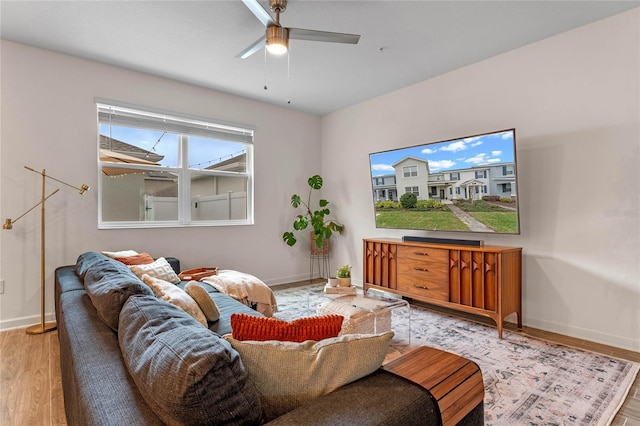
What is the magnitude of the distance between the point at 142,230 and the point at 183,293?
2208 mm

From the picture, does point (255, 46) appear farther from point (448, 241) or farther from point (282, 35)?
point (448, 241)

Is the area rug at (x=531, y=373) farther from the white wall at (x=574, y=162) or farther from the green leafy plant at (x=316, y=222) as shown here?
the green leafy plant at (x=316, y=222)

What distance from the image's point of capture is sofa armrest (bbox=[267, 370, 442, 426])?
0.79 m

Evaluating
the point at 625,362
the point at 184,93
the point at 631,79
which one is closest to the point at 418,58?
the point at 631,79

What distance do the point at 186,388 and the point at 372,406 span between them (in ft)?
1.46

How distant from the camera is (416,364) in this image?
1.09 meters

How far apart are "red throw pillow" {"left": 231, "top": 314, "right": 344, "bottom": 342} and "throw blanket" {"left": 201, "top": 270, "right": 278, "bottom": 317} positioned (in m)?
2.12

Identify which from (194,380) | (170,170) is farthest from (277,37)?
(170,170)

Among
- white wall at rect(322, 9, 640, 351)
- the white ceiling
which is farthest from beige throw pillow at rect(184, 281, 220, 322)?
white wall at rect(322, 9, 640, 351)

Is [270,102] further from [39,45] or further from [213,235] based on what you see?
[39,45]

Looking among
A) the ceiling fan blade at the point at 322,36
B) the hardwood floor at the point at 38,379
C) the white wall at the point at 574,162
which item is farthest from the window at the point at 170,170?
the white wall at the point at 574,162

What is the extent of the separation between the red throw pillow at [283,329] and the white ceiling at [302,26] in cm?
241

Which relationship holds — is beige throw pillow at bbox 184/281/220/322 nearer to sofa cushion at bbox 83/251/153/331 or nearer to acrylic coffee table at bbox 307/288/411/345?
sofa cushion at bbox 83/251/153/331

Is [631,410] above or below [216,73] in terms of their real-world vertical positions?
below
